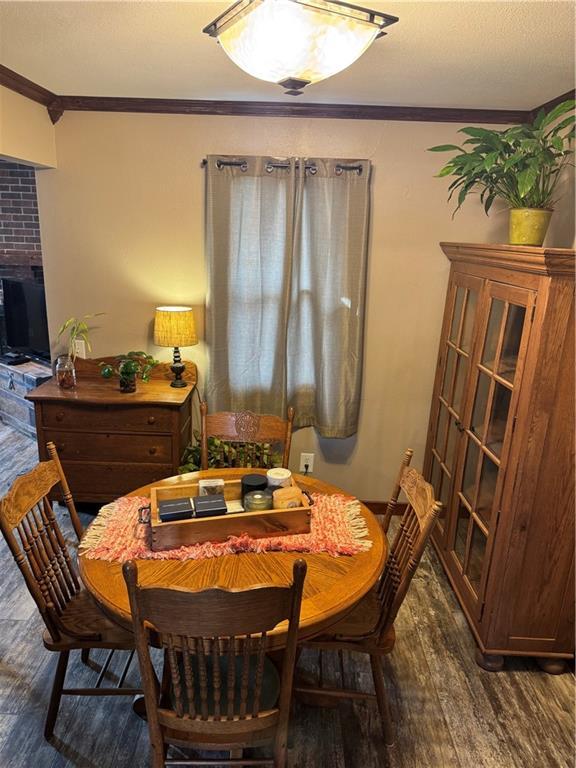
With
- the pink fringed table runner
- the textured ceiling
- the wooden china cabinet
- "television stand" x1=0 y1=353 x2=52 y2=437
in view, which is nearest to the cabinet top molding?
the wooden china cabinet

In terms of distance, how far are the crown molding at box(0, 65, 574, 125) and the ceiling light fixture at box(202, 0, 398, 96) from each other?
1.40 metres

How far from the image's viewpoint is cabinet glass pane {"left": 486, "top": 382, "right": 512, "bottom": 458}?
6.79 feet

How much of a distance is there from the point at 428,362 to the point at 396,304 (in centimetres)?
41

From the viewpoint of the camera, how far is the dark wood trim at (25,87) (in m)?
2.32

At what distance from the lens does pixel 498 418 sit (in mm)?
2137

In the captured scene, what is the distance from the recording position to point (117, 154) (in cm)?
288

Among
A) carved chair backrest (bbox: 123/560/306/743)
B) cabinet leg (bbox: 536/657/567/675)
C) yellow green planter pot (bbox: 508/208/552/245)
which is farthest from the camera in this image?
cabinet leg (bbox: 536/657/567/675)

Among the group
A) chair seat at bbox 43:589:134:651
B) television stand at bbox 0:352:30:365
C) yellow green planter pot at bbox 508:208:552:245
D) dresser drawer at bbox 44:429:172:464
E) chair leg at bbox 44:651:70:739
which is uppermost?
yellow green planter pot at bbox 508:208:552:245

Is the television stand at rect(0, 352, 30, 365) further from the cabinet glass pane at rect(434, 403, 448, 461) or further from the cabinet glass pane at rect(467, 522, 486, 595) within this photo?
the cabinet glass pane at rect(467, 522, 486, 595)

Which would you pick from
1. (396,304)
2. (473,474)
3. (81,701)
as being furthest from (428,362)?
(81,701)

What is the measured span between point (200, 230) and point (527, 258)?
6.01 feet

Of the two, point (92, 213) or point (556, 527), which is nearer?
point (556, 527)

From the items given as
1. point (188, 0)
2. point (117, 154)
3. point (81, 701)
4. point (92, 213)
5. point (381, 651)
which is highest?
point (188, 0)

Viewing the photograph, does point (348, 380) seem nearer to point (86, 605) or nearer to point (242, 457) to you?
point (242, 457)
